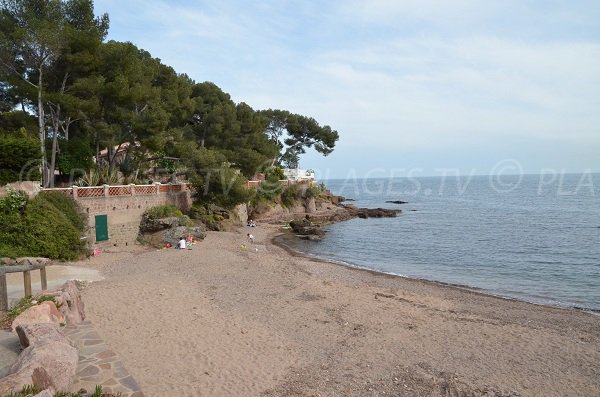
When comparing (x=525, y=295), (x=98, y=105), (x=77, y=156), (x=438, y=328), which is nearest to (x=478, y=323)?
(x=438, y=328)

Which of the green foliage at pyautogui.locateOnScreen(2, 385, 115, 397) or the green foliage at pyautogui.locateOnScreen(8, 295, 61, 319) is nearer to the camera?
the green foliage at pyautogui.locateOnScreen(2, 385, 115, 397)

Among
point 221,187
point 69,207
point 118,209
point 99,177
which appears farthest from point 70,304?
point 221,187

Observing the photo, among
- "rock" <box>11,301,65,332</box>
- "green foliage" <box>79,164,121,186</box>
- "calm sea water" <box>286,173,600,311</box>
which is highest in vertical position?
"green foliage" <box>79,164,121,186</box>

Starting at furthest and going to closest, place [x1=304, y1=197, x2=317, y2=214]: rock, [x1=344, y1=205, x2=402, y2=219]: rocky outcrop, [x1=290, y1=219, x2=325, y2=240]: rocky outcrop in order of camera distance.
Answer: [x1=344, y1=205, x2=402, y2=219]: rocky outcrop, [x1=304, y1=197, x2=317, y2=214]: rock, [x1=290, y1=219, x2=325, y2=240]: rocky outcrop

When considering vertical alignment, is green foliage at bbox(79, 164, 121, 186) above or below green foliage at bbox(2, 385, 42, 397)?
above

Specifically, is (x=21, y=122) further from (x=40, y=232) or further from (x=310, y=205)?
(x=310, y=205)

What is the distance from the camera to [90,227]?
24406 millimetres

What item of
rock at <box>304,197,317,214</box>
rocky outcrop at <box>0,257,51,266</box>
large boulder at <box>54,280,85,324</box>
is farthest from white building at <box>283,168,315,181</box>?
large boulder at <box>54,280,85,324</box>

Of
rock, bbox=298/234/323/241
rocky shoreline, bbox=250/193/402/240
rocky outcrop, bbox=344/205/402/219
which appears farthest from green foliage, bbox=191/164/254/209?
rocky outcrop, bbox=344/205/402/219

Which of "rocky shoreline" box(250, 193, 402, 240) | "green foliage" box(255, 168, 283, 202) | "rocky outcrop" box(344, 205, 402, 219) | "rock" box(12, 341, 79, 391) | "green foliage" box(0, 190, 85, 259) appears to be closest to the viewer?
"rock" box(12, 341, 79, 391)

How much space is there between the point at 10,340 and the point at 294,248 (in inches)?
999

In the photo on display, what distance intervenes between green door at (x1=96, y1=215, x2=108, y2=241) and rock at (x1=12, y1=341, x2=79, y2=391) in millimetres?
19148

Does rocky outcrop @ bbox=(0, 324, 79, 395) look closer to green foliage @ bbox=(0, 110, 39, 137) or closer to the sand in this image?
the sand

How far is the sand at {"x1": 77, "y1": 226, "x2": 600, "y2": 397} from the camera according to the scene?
972 cm
